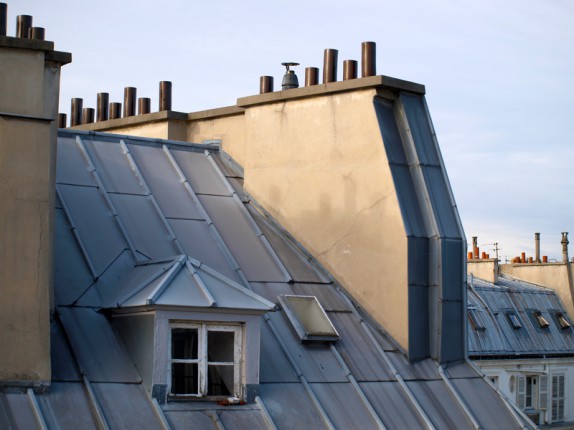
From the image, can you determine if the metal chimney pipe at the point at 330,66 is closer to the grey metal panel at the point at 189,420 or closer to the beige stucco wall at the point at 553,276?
the grey metal panel at the point at 189,420

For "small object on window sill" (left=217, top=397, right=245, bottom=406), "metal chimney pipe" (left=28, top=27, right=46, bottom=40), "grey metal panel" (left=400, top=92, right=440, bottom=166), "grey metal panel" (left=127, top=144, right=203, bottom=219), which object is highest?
"metal chimney pipe" (left=28, top=27, right=46, bottom=40)

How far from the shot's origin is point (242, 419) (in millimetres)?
11305

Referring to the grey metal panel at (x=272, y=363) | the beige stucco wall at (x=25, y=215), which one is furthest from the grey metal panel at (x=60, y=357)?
the grey metal panel at (x=272, y=363)

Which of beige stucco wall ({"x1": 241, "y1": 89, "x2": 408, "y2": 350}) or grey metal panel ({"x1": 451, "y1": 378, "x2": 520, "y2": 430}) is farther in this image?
beige stucco wall ({"x1": 241, "y1": 89, "x2": 408, "y2": 350})

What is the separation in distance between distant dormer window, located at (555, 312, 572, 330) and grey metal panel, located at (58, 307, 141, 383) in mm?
38440

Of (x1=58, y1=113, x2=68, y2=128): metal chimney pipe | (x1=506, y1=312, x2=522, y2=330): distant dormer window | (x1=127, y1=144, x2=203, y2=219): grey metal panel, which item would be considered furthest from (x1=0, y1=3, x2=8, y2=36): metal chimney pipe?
(x1=506, y1=312, x2=522, y2=330): distant dormer window

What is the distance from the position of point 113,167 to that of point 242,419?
190 inches

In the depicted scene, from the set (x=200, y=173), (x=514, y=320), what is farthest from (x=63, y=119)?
(x=514, y=320)

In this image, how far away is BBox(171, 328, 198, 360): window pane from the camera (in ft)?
37.6

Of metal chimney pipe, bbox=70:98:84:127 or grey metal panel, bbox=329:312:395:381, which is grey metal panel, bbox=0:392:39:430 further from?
metal chimney pipe, bbox=70:98:84:127

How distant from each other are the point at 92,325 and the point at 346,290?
14.2ft

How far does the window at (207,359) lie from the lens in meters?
11.2

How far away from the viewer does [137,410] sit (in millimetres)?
10688

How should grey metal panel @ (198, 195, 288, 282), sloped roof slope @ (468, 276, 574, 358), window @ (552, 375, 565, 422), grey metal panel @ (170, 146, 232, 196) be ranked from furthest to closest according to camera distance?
window @ (552, 375, 565, 422)
sloped roof slope @ (468, 276, 574, 358)
grey metal panel @ (170, 146, 232, 196)
grey metal panel @ (198, 195, 288, 282)
